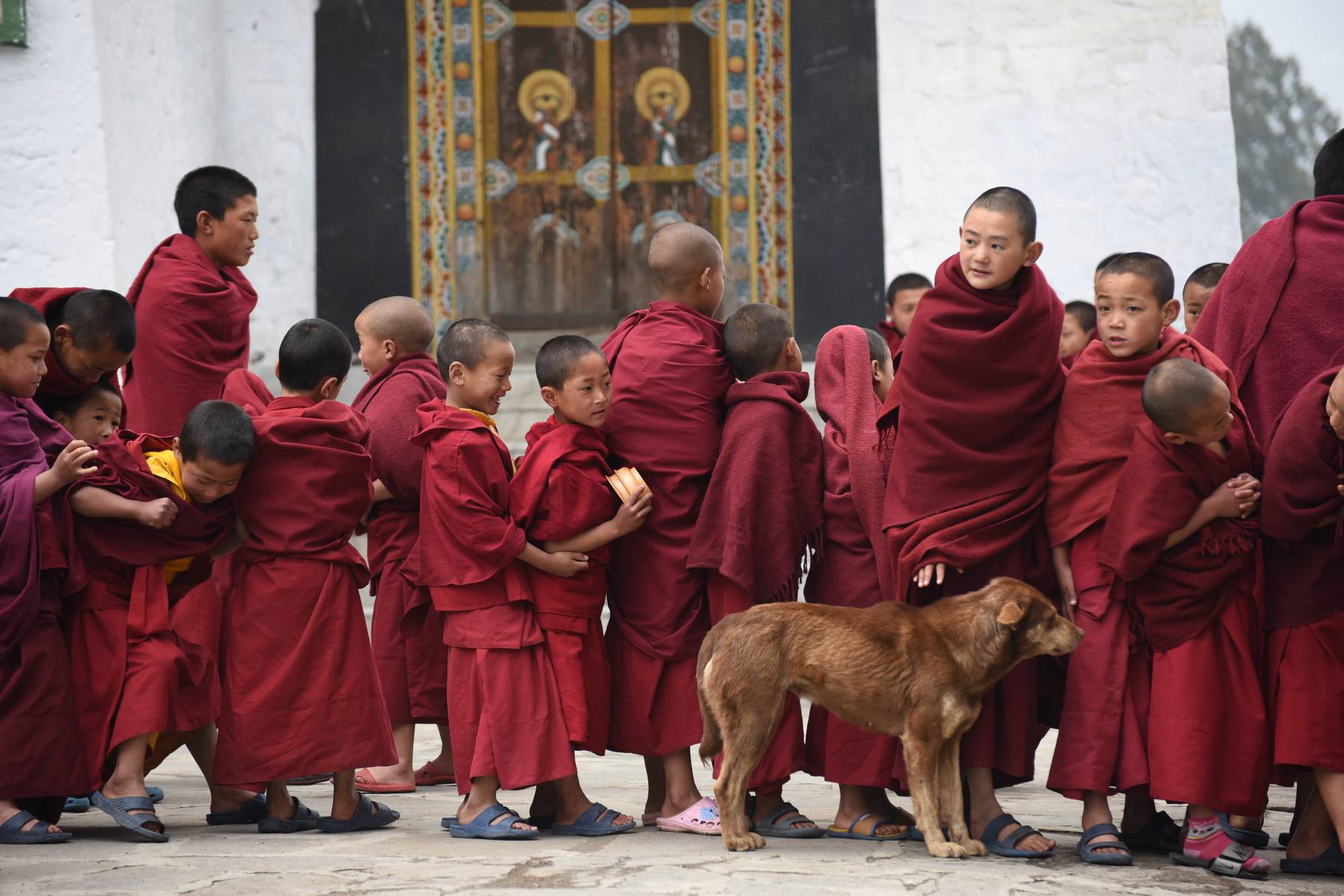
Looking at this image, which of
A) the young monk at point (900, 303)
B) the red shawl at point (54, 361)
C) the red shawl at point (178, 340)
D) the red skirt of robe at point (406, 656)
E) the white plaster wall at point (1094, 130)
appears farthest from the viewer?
the white plaster wall at point (1094, 130)

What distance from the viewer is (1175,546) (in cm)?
346

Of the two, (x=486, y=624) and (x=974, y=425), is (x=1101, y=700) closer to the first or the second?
(x=974, y=425)

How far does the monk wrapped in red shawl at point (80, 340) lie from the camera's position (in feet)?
12.8

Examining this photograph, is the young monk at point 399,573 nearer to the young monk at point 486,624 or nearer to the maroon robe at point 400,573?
the maroon robe at point 400,573

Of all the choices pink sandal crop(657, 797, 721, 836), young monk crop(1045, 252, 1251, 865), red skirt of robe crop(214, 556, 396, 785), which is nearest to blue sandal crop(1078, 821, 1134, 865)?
young monk crop(1045, 252, 1251, 865)

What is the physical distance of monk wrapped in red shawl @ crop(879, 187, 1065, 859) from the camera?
355cm

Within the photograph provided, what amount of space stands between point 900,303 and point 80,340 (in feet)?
11.7

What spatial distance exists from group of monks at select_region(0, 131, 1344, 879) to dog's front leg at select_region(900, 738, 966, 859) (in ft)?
0.52

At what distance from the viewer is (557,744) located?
11.9 feet

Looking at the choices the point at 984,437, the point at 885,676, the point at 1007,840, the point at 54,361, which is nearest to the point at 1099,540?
the point at 984,437

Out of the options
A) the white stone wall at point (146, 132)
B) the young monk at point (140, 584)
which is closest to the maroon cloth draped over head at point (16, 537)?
the young monk at point (140, 584)

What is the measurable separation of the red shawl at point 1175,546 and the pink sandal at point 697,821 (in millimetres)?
1051

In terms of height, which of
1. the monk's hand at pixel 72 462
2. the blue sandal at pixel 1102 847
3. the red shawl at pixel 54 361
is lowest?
the blue sandal at pixel 1102 847

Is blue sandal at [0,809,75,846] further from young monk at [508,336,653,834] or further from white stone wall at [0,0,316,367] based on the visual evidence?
white stone wall at [0,0,316,367]
